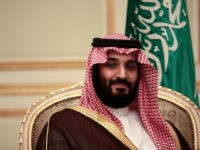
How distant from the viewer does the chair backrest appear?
1888mm

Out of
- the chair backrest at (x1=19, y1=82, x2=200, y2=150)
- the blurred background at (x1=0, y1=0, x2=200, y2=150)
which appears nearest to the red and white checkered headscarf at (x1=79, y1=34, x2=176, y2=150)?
the chair backrest at (x1=19, y1=82, x2=200, y2=150)

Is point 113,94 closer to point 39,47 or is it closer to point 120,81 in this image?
Result: point 120,81

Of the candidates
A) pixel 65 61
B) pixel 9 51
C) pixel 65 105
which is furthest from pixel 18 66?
pixel 65 105

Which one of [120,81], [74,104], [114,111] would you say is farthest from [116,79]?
[74,104]

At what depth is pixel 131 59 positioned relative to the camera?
167cm

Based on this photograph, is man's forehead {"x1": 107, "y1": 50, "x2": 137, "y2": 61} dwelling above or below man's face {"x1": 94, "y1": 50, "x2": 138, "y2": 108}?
above

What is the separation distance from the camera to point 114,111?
5.73 ft

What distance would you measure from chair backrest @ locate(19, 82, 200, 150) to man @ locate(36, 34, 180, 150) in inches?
8.8

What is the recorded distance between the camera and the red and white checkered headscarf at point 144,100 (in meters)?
1.66

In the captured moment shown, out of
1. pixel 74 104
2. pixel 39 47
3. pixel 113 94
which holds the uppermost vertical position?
pixel 39 47

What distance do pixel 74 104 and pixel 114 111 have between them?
323 mm

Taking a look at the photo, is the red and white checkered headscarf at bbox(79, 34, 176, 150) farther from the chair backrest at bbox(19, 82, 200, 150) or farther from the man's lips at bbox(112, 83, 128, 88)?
the chair backrest at bbox(19, 82, 200, 150)

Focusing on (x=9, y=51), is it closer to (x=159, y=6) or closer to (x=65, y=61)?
(x=65, y=61)

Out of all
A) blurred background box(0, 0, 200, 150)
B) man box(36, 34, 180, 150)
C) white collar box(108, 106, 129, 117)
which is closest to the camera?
man box(36, 34, 180, 150)
